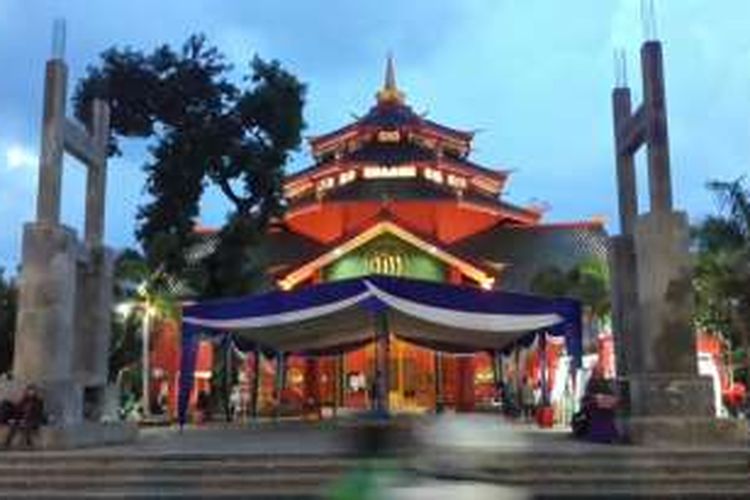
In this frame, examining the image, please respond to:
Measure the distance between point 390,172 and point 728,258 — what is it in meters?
29.5

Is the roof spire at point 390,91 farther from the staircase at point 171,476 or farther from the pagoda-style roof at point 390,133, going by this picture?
the staircase at point 171,476

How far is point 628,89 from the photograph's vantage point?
2081 cm

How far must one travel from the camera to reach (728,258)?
22.9m

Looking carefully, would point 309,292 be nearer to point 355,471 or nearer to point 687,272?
Answer: point 687,272

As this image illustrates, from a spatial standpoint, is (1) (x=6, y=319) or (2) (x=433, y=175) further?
(2) (x=433, y=175)

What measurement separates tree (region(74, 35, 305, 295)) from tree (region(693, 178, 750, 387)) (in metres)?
14.9

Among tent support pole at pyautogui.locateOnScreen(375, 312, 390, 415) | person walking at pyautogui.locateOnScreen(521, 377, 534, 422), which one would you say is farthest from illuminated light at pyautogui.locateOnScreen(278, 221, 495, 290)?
tent support pole at pyautogui.locateOnScreen(375, 312, 390, 415)

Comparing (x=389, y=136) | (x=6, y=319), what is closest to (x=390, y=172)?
(x=389, y=136)

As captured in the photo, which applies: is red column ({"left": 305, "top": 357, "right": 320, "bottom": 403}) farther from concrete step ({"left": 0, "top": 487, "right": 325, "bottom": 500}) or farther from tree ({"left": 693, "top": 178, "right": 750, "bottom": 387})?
concrete step ({"left": 0, "top": 487, "right": 325, "bottom": 500})

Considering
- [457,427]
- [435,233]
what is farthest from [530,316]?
[435,233]

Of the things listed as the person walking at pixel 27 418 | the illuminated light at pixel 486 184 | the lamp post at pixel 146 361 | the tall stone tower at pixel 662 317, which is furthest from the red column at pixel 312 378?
the person walking at pixel 27 418

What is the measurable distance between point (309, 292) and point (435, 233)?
28557 millimetres

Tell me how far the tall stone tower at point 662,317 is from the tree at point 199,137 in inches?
758

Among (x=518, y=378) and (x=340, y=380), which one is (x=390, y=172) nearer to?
(x=340, y=380)
